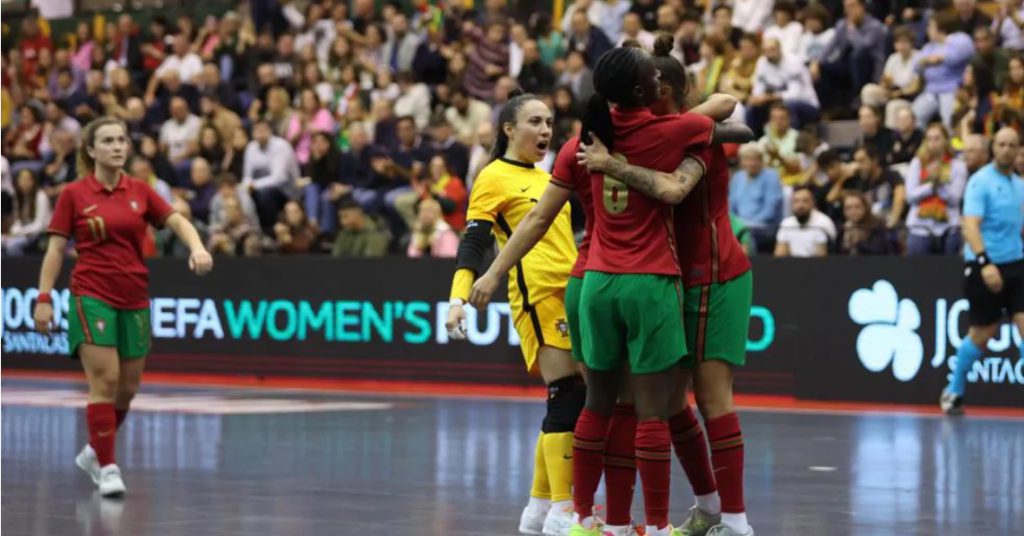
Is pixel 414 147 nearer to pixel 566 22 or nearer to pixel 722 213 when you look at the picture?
pixel 566 22

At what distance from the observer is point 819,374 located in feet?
59.2

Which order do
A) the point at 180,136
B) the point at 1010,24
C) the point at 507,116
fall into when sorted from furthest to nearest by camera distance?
the point at 180,136 < the point at 1010,24 < the point at 507,116

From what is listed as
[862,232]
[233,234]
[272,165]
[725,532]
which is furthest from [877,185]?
[725,532]

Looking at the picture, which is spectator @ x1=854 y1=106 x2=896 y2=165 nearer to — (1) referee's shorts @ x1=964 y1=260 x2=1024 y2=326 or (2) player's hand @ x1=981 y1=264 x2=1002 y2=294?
(1) referee's shorts @ x1=964 y1=260 x2=1024 y2=326

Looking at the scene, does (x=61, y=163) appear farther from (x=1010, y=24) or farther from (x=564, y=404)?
(x=564, y=404)

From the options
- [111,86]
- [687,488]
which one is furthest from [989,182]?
[111,86]

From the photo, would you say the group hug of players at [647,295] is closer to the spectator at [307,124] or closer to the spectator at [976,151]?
the spectator at [976,151]

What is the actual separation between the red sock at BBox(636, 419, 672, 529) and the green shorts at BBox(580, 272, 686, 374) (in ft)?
0.83

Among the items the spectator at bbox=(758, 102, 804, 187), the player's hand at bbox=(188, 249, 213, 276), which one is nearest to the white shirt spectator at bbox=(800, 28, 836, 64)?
the spectator at bbox=(758, 102, 804, 187)

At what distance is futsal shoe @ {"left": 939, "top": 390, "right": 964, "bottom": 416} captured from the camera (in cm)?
1648

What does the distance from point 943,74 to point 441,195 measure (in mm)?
5635

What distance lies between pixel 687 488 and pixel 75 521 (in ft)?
11.5

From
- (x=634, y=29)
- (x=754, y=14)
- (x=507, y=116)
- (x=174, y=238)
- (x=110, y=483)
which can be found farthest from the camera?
(x=174, y=238)

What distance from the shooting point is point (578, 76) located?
2180 centimetres
